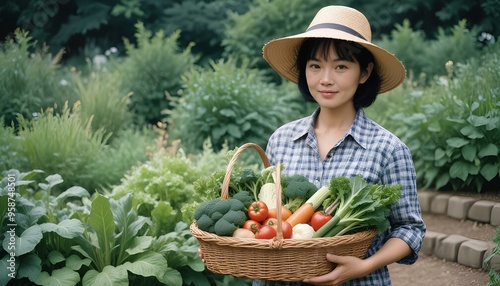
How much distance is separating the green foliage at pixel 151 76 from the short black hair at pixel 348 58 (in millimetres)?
6046

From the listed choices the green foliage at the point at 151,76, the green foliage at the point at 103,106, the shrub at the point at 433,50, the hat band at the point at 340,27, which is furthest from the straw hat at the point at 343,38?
the shrub at the point at 433,50

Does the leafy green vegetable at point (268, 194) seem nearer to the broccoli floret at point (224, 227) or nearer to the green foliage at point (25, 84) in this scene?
the broccoli floret at point (224, 227)

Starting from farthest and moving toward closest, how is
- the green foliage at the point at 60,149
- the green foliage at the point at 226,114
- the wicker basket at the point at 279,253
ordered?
the green foliage at the point at 226,114, the green foliage at the point at 60,149, the wicker basket at the point at 279,253

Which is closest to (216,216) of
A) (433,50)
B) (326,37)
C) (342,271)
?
(342,271)

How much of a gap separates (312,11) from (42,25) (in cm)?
708

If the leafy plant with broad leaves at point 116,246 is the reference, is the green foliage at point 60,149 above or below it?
below

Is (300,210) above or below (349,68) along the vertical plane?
below

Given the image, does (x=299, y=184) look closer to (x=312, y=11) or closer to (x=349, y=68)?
(x=349, y=68)

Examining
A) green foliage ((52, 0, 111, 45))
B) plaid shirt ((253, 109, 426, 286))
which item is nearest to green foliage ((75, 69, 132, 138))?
plaid shirt ((253, 109, 426, 286))

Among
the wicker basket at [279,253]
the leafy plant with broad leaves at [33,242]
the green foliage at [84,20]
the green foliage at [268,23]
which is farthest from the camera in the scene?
the green foliage at [84,20]

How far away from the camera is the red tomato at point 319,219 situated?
2264 mm

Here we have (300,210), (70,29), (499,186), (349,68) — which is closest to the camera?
(300,210)

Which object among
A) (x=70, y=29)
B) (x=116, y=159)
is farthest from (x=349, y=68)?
(x=70, y=29)

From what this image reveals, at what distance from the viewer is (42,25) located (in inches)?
547
